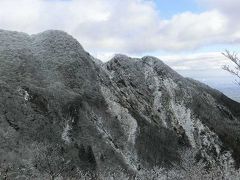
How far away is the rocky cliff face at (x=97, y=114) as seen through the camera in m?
47.1

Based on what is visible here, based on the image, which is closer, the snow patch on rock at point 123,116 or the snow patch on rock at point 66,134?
the snow patch on rock at point 66,134

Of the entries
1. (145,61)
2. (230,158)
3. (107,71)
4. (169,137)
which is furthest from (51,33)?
(230,158)

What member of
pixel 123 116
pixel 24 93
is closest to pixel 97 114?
pixel 123 116

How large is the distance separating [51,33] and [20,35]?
4.58 metres

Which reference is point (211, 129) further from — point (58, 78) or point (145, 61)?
point (58, 78)

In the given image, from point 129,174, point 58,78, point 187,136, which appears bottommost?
point 129,174

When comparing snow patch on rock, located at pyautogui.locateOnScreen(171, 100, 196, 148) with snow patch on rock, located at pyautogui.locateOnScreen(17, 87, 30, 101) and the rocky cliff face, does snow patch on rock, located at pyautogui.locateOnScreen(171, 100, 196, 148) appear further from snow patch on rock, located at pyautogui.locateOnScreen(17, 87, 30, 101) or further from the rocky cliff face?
snow patch on rock, located at pyautogui.locateOnScreen(17, 87, 30, 101)

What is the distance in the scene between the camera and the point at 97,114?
57562 mm

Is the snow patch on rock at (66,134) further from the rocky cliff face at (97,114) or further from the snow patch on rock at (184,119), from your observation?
the snow patch on rock at (184,119)

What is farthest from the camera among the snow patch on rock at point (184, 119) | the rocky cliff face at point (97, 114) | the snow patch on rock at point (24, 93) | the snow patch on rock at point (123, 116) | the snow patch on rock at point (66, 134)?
the snow patch on rock at point (184, 119)

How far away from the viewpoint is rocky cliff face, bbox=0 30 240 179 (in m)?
47.1

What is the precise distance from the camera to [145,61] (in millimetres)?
76062

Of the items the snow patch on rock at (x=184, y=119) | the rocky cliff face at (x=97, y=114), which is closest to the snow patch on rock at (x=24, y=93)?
the rocky cliff face at (x=97, y=114)

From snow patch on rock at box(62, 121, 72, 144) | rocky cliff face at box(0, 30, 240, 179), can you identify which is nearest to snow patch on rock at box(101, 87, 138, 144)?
rocky cliff face at box(0, 30, 240, 179)
